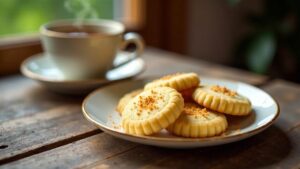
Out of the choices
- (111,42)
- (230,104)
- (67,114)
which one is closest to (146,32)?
(111,42)

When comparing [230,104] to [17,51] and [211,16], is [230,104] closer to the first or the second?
[17,51]

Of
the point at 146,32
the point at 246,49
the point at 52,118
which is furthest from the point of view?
the point at 246,49

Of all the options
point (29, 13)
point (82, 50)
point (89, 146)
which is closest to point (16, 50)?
point (29, 13)

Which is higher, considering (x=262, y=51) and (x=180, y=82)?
(x=180, y=82)

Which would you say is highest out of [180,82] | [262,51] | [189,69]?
[180,82]

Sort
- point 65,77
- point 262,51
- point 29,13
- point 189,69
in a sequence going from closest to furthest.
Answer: point 65,77 → point 189,69 → point 29,13 → point 262,51

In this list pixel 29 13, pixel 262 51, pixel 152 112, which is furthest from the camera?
pixel 262 51

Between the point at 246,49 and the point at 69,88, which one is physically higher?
the point at 69,88

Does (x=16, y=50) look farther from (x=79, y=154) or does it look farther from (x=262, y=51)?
(x=262, y=51)
